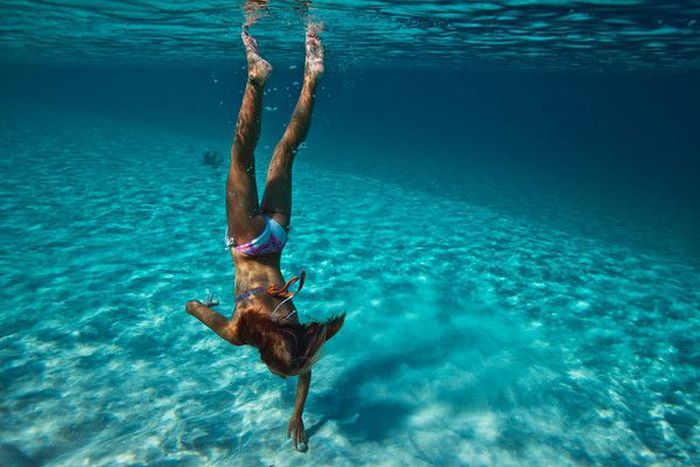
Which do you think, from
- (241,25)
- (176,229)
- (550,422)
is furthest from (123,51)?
(550,422)

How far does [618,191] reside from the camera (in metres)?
32.3

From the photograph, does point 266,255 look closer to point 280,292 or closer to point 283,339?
point 280,292

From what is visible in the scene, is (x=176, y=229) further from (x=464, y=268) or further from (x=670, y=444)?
(x=670, y=444)

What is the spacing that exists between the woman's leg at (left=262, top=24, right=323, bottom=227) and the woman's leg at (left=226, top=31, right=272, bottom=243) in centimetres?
45

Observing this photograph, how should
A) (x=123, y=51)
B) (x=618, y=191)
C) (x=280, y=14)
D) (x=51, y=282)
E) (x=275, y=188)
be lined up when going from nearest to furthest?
(x=275, y=188), (x=51, y=282), (x=280, y=14), (x=618, y=191), (x=123, y=51)

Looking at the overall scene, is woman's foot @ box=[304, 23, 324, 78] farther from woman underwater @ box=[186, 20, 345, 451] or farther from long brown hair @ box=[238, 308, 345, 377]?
long brown hair @ box=[238, 308, 345, 377]

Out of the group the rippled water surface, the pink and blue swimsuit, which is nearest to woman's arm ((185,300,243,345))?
the pink and blue swimsuit

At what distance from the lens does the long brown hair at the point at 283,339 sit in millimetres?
3270

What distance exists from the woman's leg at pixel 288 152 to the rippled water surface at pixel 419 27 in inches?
399

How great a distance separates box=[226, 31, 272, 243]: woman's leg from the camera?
14.3 ft

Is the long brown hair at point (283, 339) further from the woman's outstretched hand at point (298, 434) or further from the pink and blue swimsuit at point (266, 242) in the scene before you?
the woman's outstretched hand at point (298, 434)

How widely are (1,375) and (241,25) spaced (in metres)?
19.3

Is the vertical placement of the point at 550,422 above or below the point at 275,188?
below

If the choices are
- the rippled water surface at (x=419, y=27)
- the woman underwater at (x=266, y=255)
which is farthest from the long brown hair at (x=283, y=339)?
the rippled water surface at (x=419, y=27)
